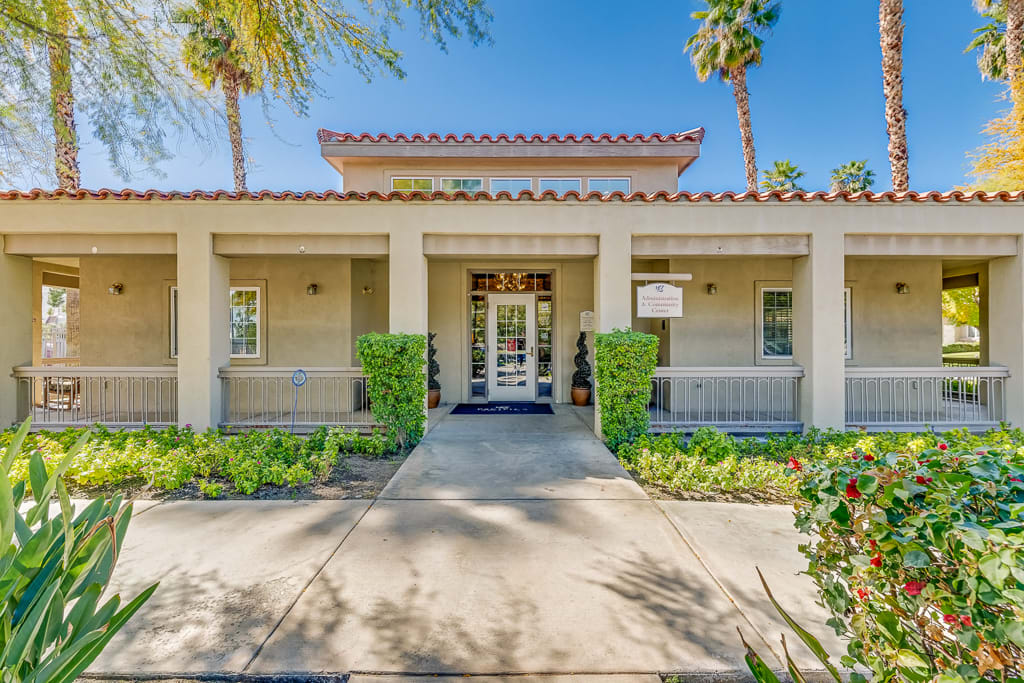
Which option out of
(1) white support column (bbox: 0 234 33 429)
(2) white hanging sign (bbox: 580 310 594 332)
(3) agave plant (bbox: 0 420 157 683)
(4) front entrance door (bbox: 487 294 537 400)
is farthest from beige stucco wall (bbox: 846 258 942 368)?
(1) white support column (bbox: 0 234 33 429)

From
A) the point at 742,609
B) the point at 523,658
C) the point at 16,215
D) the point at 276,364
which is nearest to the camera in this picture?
the point at 523,658

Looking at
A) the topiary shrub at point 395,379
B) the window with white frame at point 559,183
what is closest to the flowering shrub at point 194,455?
the topiary shrub at point 395,379

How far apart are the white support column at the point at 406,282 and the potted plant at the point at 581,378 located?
416 centimetres

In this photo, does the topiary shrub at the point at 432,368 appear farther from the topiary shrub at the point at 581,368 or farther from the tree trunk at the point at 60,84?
the tree trunk at the point at 60,84

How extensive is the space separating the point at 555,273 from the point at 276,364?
6156mm

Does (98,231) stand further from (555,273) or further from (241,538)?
(555,273)

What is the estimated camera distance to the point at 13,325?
7289 mm

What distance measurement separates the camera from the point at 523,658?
8.12 feet

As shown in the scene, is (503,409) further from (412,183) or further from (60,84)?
(60,84)

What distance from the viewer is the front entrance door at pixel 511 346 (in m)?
10.6

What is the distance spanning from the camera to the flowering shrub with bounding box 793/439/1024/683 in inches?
49.0

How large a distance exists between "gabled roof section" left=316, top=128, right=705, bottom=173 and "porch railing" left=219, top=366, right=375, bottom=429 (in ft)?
17.4

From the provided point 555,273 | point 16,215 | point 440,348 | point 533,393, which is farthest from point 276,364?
point 555,273

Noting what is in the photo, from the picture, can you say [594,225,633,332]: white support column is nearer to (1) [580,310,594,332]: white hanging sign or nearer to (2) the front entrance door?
(1) [580,310,594,332]: white hanging sign
